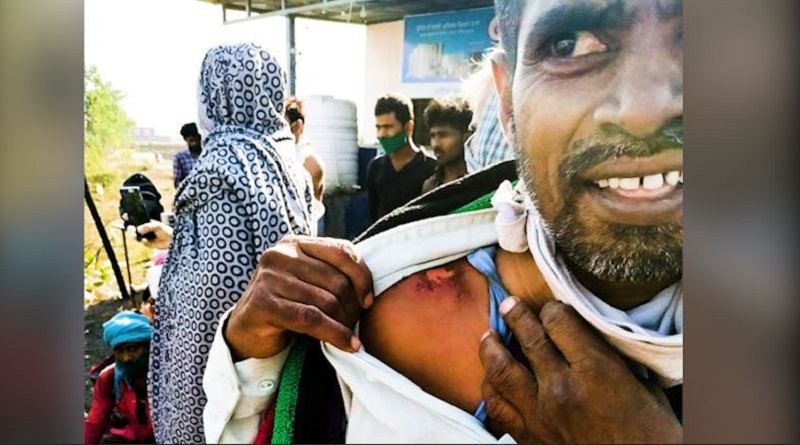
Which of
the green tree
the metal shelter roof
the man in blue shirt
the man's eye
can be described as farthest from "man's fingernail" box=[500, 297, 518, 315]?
the green tree

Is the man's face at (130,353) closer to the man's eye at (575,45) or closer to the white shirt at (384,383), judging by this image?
the white shirt at (384,383)

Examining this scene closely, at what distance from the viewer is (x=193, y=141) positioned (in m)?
1.88

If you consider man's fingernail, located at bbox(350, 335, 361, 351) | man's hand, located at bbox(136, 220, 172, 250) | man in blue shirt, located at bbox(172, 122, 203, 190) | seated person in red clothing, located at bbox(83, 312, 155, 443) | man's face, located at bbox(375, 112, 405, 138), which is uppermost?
man's face, located at bbox(375, 112, 405, 138)

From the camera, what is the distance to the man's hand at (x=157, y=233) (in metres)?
1.89

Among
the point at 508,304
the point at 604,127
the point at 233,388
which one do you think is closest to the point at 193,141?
the point at 233,388

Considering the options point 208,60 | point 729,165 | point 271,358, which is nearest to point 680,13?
point 729,165

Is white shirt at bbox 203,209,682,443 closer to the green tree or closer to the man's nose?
the man's nose

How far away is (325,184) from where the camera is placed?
188 cm

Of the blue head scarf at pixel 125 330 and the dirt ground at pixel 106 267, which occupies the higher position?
the dirt ground at pixel 106 267

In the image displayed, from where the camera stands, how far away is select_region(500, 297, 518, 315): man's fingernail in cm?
180

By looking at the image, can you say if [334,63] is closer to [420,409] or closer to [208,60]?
[208,60]

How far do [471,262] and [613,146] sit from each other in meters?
0.43

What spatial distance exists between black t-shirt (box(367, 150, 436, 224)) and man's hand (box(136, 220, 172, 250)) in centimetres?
51

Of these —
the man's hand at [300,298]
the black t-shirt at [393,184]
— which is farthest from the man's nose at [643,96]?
the man's hand at [300,298]
